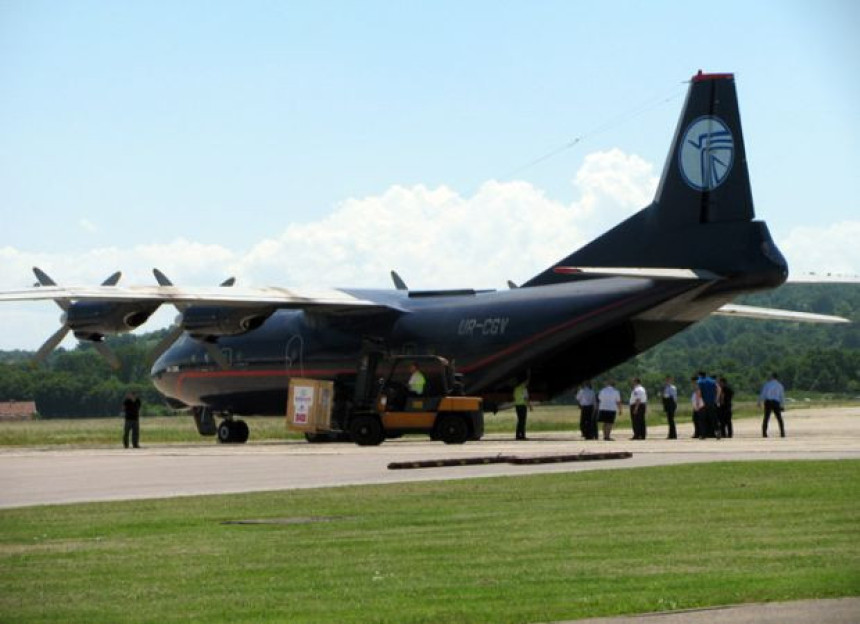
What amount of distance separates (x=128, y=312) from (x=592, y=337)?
40.2ft

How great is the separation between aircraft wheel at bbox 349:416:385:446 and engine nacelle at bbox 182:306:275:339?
5273mm

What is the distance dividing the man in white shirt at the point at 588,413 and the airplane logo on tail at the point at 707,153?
725 cm

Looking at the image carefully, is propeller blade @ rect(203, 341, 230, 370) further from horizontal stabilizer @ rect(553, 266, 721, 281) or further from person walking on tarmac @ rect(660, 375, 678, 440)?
person walking on tarmac @ rect(660, 375, 678, 440)

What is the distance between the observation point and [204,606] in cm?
1253

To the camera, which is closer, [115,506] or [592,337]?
[115,506]

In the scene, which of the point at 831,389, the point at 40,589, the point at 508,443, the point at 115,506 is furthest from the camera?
the point at 831,389

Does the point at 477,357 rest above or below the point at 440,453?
above

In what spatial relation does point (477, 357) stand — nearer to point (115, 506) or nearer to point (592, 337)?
point (592, 337)

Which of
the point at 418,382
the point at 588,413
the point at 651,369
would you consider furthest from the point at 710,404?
the point at 651,369

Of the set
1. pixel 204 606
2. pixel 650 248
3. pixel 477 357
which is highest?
pixel 650 248

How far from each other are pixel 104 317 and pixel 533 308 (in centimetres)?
1136

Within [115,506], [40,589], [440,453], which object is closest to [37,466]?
[440,453]

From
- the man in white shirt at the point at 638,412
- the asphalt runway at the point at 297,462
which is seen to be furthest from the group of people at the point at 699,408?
the asphalt runway at the point at 297,462

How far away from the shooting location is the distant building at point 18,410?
316ft
